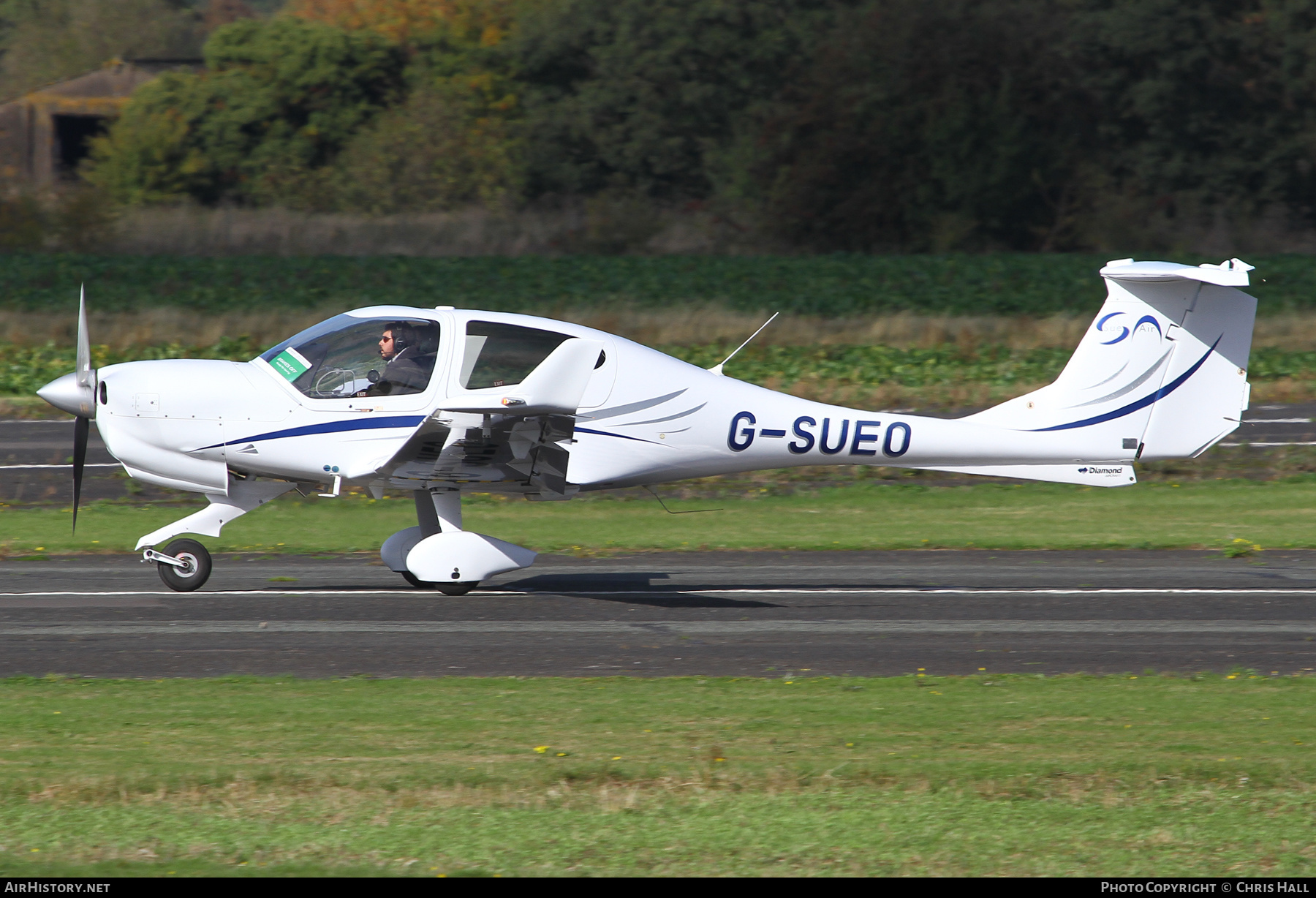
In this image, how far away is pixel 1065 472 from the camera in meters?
12.1

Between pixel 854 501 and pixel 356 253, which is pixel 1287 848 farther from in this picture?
pixel 356 253

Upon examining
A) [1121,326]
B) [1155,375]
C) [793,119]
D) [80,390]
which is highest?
[793,119]

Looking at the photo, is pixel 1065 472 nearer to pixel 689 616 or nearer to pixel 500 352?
pixel 689 616

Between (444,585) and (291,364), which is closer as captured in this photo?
(291,364)

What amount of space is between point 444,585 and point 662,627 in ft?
6.92

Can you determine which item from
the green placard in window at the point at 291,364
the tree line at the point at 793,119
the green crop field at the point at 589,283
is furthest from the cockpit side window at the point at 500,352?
the tree line at the point at 793,119

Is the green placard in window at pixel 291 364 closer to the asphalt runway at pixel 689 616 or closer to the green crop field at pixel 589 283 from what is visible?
the asphalt runway at pixel 689 616

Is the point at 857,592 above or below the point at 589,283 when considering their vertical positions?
below

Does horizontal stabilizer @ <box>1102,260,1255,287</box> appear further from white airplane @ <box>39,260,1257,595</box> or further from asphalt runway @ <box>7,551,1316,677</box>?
asphalt runway @ <box>7,551,1316,677</box>

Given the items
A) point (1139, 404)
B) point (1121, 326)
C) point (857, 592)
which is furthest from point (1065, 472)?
point (857, 592)

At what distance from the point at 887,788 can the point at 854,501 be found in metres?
11.5

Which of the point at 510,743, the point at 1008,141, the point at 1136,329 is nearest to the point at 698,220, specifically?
the point at 1008,141

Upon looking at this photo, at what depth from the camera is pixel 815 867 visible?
210 inches
